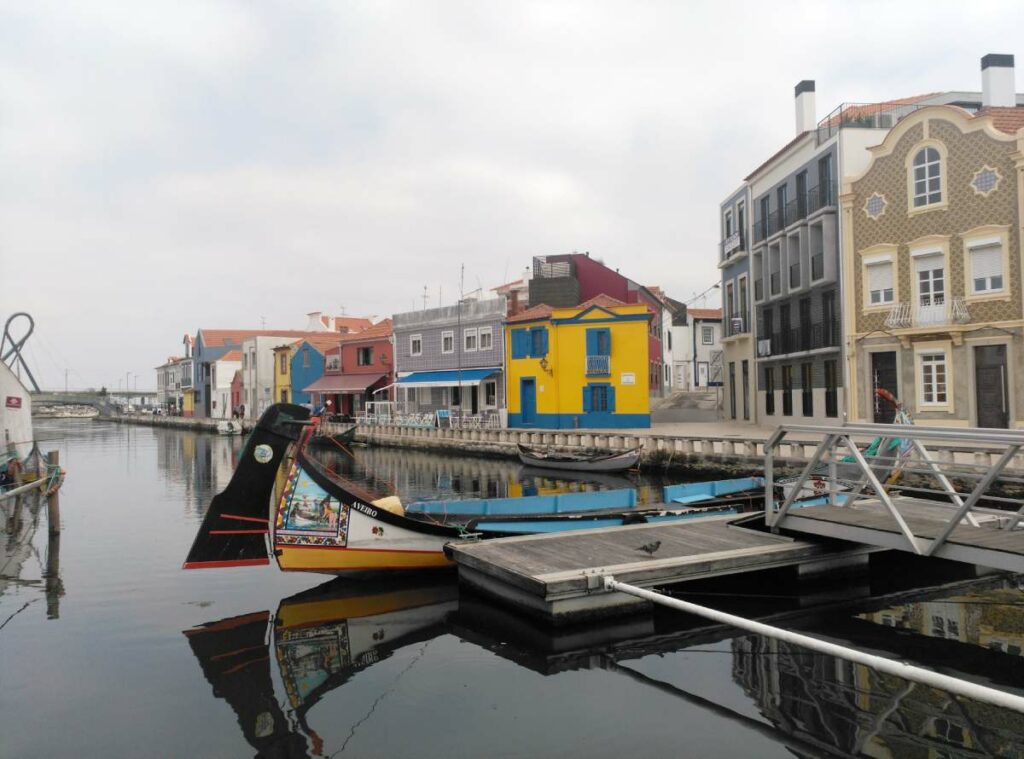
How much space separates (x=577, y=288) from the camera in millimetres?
43375

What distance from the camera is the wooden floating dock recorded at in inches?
384

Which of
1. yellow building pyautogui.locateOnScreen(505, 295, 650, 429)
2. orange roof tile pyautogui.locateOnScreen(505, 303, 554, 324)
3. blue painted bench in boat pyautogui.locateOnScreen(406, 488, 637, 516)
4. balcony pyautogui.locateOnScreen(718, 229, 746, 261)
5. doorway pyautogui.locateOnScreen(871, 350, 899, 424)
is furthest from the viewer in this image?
orange roof tile pyautogui.locateOnScreen(505, 303, 554, 324)

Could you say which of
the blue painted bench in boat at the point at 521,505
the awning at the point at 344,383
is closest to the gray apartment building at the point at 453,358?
the awning at the point at 344,383

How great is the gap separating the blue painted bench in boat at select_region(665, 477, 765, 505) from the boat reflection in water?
4.88m

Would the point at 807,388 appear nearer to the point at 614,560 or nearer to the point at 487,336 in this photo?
the point at 487,336

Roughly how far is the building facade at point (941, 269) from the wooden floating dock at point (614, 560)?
16723mm

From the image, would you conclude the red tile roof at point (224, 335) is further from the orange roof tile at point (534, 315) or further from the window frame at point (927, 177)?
the window frame at point (927, 177)

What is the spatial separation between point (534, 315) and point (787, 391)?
13.6 metres

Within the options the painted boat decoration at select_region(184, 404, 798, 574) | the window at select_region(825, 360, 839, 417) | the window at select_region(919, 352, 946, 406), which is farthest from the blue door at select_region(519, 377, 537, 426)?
the painted boat decoration at select_region(184, 404, 798, 574)

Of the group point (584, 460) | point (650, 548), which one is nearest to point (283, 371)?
point (584, 460)

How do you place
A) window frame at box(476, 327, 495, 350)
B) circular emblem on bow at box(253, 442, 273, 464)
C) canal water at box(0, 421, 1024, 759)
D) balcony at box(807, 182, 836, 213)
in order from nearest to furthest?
canal water at box(0, 421, 1024, 759)
circular emblem on bow at box(253, 442, 273, 464)
balcony at box(807, 182, 836, 213)
window frame at box(476, 327, 495, 350)

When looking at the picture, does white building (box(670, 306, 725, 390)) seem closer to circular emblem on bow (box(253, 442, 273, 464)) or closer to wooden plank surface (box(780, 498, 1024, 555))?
wooden plank surface (box(780, 498, 1024, 555))

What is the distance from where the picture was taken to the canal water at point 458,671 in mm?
7188

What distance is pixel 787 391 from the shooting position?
1355 inches
